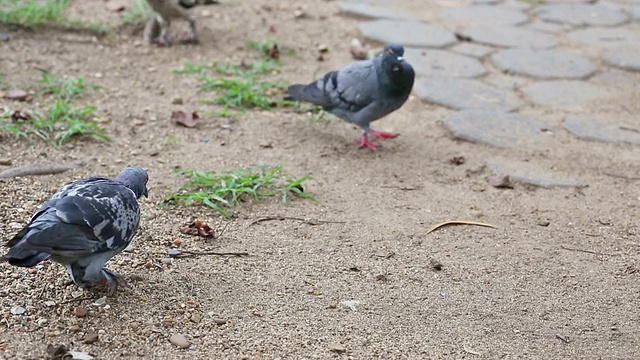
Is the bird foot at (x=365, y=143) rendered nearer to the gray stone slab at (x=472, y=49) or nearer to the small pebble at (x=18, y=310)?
the gray stone slab at (x=472, y=49)

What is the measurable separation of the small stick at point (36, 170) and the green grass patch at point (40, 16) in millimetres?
2254

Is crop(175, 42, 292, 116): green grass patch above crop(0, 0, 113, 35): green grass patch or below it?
below

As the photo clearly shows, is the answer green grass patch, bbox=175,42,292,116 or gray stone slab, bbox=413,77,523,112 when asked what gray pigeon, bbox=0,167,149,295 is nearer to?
green grass patch, bbox=175,42,292,116

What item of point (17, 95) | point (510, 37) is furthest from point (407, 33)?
point (17, 95)

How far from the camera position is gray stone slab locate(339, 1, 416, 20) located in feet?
22.6

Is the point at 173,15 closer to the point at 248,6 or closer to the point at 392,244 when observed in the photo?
the point at 248,6

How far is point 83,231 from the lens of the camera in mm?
2717

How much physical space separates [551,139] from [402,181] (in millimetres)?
1077

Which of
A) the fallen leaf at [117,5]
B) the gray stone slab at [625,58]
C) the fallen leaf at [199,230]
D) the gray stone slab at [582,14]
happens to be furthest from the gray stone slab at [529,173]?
the fallen leaf at [117,5]

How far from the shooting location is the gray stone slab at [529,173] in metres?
4.27

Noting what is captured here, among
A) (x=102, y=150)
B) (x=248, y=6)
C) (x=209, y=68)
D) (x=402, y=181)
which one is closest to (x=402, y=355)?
(x=402, y=181)

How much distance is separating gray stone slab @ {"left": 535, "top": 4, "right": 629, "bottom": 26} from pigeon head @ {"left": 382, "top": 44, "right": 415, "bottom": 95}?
2955mm

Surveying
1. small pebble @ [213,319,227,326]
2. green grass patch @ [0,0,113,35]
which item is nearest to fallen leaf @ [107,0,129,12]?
green grass patch @ [0,0,113,35]

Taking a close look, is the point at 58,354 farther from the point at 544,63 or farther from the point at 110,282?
the point at 544,63
